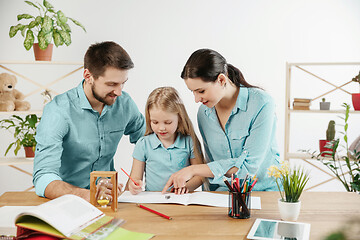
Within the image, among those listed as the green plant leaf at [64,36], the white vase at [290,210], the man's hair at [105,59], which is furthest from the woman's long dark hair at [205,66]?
the green plant leaf at [64,36]

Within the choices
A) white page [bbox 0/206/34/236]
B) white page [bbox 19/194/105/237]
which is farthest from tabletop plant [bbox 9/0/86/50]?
white page [bbox 19/194/105/237]

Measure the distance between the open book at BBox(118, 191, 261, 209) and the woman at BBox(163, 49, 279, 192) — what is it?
7cm

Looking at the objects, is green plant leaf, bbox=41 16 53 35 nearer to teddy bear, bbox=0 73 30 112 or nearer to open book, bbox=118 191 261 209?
teddy bear, bbox=0 73 30 112

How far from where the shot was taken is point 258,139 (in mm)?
1892

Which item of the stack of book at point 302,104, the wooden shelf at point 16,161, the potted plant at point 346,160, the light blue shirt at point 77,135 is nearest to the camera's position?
the light blue shirt at point 77,135

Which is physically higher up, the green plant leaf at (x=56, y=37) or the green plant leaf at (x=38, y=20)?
the green plant leaf at (x=38, y=20)

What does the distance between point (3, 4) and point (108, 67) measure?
2.64m

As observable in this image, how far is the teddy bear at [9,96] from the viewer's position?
3.37 metres

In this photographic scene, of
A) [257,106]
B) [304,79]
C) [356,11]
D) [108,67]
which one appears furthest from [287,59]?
[108,67]

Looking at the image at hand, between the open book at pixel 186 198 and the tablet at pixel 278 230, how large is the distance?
21 cm

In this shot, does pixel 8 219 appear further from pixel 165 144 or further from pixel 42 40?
pixel 42 40

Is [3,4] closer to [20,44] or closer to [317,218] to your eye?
[20,44]

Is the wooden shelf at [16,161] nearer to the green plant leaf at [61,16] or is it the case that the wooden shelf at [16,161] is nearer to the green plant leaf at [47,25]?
the green plant leaf at [47,25]

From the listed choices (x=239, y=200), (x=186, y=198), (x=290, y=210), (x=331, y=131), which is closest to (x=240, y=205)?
(x=239, y=200)
